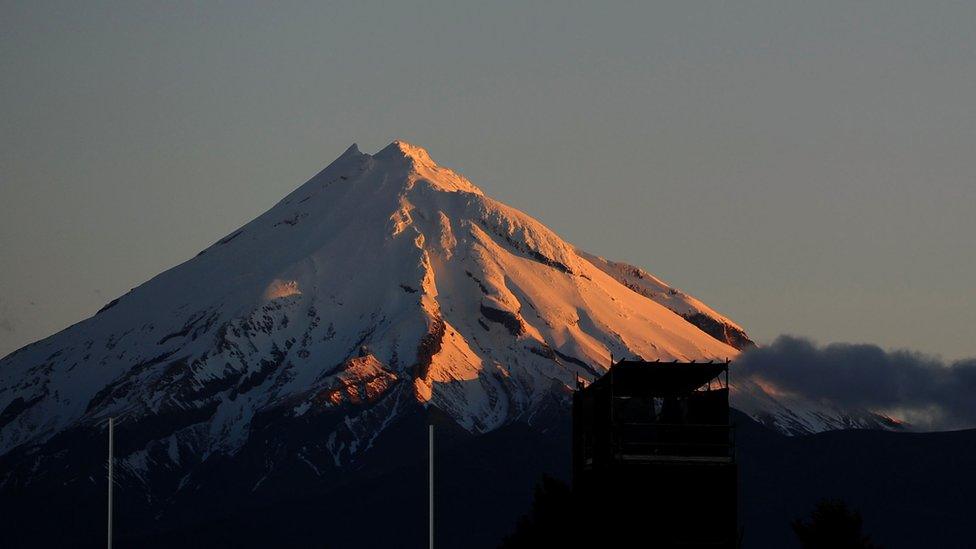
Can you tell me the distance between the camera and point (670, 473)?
2301 inches

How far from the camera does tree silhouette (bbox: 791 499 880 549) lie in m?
58.9

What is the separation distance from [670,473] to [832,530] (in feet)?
15.0

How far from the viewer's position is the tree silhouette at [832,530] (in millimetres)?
58938

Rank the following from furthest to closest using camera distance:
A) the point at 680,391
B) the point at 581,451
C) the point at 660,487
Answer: the point at 581,451 → the point at 680,391 → the point at 660,487

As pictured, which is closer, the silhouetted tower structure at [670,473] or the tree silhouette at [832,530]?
the silhouetted tower structure at [670,473]

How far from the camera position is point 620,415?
200 ft

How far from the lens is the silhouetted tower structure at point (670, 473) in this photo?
191 feet

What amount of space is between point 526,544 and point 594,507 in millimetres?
13304

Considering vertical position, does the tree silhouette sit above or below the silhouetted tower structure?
below

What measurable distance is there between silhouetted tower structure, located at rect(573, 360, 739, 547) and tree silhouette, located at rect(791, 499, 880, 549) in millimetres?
2226

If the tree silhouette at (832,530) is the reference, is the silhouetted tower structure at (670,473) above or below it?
above

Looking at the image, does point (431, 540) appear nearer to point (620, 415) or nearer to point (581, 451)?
point (581, 451)

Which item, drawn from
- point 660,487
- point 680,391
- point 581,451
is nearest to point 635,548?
point 660,487

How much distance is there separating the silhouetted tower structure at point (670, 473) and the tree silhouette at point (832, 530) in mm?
2226
